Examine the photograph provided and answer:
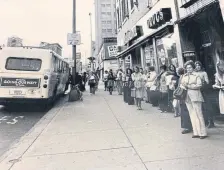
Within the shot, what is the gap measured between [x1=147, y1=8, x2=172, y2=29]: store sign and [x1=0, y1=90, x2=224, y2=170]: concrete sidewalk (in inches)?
148

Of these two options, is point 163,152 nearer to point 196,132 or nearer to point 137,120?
point 196,132

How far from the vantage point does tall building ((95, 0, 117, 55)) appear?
92.2 m

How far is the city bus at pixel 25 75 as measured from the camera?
1159 cm

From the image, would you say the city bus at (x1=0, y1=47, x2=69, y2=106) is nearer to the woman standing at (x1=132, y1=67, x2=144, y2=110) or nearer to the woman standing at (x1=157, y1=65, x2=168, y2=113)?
the woman standing at (x1=132, y1=67, x2=144, y2=110)

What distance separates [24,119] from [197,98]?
6799mm

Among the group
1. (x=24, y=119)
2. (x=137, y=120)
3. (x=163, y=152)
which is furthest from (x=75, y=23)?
(x=163, y=152)

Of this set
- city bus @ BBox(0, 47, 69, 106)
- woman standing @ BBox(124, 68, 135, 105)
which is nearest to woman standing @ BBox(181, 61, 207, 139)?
woman standing @ BBox(124, 68, 135, 105)

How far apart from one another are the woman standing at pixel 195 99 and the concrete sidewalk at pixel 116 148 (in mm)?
247

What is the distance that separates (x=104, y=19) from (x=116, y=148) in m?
Result: 92.7

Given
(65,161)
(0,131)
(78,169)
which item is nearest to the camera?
(78,169)

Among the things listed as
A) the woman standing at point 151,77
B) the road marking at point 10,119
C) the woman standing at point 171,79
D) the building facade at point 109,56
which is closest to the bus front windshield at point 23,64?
the road marking at point 10,119

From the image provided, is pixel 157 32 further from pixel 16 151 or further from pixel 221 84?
pixel 16 151

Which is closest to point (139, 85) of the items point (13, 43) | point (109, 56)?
point (13, 43)

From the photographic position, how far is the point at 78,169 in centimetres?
462
